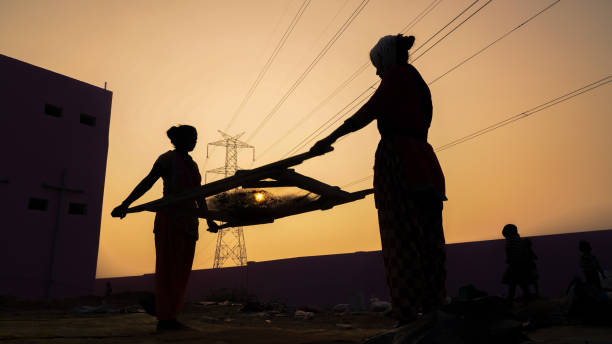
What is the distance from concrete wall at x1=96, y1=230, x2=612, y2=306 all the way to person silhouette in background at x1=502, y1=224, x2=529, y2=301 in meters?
3.53

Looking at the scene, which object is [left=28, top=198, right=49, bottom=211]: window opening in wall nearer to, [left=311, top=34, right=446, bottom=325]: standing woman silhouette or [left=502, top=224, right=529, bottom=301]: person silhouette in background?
[left=502, top=224, right=529, bottom=301]: person silhouette in background

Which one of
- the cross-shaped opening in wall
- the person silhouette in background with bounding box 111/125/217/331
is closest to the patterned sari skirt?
the person silhouette in background with bounding box 111/125/217/331

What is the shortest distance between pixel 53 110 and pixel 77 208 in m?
4.07

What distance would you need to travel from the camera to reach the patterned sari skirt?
2.30m

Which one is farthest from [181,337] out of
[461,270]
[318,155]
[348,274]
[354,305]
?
[348,274]

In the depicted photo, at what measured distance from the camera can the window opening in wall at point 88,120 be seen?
1767cm

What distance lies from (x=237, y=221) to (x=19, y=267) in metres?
14.5

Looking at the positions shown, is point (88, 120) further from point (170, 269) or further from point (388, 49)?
point (388, 49)

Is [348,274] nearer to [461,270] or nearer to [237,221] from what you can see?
[461,270]

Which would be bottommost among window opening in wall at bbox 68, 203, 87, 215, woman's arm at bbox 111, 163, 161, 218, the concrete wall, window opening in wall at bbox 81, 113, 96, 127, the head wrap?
the concrete wall

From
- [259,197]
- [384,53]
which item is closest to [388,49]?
[384,53]

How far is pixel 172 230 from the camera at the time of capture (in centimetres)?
399

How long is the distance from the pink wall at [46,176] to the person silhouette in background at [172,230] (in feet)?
44.6

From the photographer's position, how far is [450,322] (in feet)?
5.81
